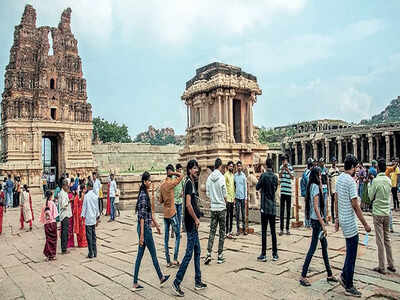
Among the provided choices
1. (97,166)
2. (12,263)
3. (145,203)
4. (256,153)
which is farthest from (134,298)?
(97,166)

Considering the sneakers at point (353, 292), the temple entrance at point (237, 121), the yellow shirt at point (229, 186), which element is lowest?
the sneakers at point (353, 292)

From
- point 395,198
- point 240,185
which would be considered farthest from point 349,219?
point 395,198

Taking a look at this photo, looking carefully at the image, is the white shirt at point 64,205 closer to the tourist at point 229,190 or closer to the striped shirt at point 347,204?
the tourist at point 229,190

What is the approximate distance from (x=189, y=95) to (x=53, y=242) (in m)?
7.80

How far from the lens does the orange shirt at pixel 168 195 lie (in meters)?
5.45

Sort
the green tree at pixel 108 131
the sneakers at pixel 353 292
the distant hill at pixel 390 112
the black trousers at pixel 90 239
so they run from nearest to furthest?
the sneakers at pixel 353 292 → the black trousers at pixel 90 239 → the green tree at pixel 108 131 → the distant hill at pixel 390 112

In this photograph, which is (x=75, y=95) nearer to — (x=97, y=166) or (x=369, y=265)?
(x=97, y=166)

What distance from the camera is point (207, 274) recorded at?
16.2 feet

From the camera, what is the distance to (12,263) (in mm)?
6387

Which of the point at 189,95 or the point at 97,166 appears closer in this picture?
the point at 189,95

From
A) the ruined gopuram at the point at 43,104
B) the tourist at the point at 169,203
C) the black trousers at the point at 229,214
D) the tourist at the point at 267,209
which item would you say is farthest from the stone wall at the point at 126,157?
the tourist at the point at 267,209

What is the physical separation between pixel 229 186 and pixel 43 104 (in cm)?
2607

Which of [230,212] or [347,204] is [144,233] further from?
[230,212]

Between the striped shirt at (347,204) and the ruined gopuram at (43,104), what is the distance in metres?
26.7
